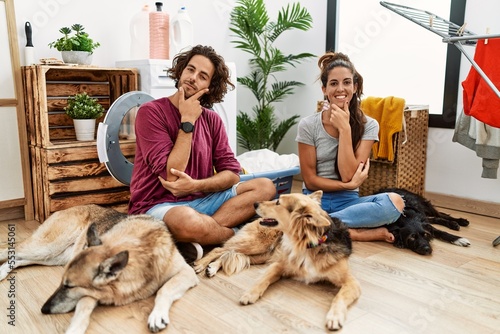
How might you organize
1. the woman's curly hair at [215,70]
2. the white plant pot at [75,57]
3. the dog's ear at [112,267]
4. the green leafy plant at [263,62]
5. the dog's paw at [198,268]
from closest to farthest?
the dog's ear at [112,267] < the dog's paw at [198,268] < the woman's curly hair at [215,70] < the white plant pot at [75,57] < the green leafy plant at [263,62]

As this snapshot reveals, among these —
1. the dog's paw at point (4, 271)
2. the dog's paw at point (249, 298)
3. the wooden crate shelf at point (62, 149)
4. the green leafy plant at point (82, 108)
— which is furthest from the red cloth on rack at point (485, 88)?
the dog's paw at point (4, 271)

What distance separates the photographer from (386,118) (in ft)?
10.8

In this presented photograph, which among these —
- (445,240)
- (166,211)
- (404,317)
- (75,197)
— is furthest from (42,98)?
(445,240)

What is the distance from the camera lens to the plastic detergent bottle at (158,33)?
3.38 meters

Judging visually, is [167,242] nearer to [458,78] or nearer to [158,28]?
[158,28]

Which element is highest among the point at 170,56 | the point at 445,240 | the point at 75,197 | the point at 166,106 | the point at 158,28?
the point at 158,28

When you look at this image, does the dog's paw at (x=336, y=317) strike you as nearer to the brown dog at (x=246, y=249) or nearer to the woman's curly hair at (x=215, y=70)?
the brown dog at (x=246, y=249)

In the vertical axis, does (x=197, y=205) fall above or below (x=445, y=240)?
above

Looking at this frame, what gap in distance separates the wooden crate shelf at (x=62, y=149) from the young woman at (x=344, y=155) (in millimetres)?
Answer: 1351

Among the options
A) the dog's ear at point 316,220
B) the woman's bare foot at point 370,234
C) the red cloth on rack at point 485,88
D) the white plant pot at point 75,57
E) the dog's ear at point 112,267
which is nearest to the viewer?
Result: the dog's ear at point 112,267

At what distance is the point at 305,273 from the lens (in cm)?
196

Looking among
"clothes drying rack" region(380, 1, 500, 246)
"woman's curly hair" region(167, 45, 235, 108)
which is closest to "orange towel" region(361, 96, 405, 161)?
"clothes drying rack" region(380, 1, 500, 246)

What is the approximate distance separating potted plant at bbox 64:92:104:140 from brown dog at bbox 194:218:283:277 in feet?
4.83

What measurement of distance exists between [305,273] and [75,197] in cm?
180
